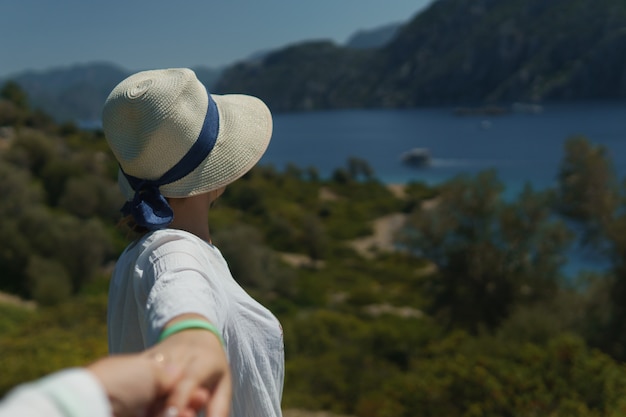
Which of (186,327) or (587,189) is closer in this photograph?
(186,327)

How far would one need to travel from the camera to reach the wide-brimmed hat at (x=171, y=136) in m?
1.32

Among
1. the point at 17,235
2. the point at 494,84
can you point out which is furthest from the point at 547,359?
the point at 494,84

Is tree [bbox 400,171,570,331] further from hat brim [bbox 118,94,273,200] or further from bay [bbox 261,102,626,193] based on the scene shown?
bay [bbox 261,102,626,193]

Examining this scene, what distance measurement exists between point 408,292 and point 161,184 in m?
27.0

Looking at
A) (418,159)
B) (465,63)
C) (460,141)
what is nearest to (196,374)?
(418,159)

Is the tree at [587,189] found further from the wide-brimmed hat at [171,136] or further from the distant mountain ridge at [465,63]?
the distant mountain ridge at [465,63]

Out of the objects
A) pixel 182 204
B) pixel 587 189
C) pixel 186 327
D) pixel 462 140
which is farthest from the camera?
pixel 462 140

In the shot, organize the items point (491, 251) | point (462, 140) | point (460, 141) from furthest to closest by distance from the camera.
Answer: point (462, 140) → point (460, 141) → point (491, 251)

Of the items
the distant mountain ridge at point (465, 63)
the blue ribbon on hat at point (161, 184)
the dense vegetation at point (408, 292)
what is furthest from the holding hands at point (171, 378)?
the distant mountain ridge at point (465, 63)

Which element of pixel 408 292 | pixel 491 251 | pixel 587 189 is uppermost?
pixel 587 189

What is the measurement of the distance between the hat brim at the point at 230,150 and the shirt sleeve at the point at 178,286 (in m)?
0.20

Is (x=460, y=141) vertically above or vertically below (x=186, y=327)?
below

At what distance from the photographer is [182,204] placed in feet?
4.74

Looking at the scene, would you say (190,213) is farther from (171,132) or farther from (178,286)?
(178,286)
